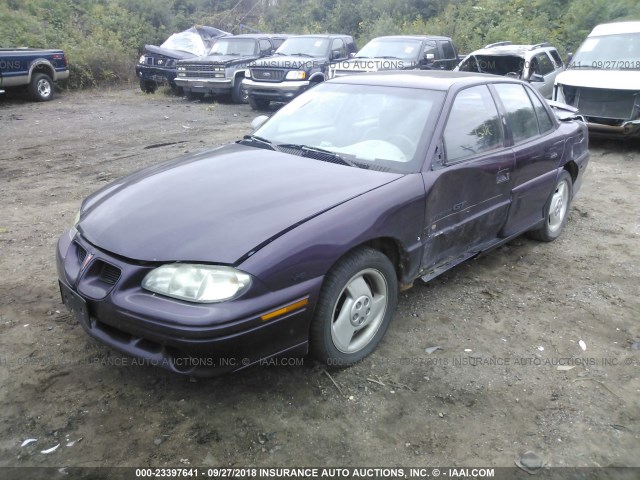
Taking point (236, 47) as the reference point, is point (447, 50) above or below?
below

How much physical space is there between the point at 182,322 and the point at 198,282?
209mm

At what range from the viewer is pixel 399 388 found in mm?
2994

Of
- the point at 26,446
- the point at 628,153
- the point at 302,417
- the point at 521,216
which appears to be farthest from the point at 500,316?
the point at 628,153

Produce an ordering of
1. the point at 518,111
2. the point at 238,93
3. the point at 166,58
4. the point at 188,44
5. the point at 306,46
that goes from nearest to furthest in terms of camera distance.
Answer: the point at 518,111 < the point at 306,46 < the point at 238,93 < the point at 166,58 < the point at 188,44

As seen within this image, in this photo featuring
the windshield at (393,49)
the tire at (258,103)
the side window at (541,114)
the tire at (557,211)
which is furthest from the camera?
the tire at (258,103)

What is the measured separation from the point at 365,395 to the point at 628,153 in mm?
8256

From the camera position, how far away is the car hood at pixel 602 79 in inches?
333

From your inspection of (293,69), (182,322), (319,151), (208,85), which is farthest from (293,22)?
(182,322)

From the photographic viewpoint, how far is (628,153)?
9023 mm

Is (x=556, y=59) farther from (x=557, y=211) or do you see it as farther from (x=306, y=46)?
(x=557, y=211)

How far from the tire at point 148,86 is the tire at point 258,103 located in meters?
4.44

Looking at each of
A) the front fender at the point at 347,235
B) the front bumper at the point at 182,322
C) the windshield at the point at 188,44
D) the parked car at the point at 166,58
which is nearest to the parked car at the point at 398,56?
the parked car at the point at 166,58

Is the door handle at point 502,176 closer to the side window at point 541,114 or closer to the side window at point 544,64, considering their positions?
the side window at point 541,114

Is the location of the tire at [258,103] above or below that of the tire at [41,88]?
below
